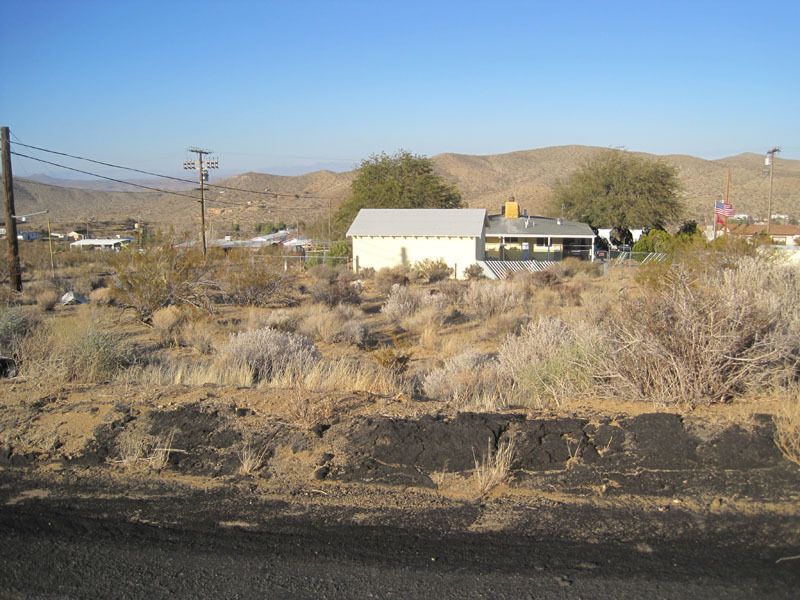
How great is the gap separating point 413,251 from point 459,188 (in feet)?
250

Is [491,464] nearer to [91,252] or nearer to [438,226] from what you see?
[438,226]

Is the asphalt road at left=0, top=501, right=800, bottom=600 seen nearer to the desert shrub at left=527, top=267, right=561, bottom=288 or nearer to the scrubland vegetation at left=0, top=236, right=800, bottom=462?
the scrubland vegetation at left=0, top=236, right=800, bottom=462

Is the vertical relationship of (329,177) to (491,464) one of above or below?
above

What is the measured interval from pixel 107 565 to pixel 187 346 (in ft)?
45.3

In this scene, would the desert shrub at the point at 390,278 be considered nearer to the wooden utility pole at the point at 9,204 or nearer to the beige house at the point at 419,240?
the beige house at the point at 419,240

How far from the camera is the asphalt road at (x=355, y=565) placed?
4.44 m

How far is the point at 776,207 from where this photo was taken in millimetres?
102188

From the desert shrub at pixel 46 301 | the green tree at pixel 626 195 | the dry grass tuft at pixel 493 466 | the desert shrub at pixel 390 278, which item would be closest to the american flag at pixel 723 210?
the desert shrub at pixel 390 278

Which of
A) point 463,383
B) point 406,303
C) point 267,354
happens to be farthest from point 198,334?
point 463,383

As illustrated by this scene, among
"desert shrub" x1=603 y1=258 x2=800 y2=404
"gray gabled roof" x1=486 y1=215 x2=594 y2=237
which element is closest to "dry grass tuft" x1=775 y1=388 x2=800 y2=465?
"desert shrub" x1=603 y1=258 x2=800 y2=404

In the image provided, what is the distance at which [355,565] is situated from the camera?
477 cm

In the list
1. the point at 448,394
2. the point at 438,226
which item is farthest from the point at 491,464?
the point at 438,226

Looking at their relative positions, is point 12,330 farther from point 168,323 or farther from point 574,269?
point 574,269

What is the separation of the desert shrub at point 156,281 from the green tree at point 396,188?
38.8m
